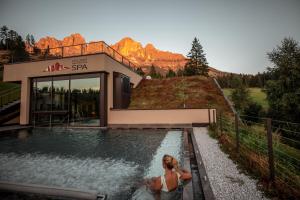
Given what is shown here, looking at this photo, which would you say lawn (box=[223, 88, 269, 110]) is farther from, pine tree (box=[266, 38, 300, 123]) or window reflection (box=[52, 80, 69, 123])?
window reflection (box=[52, 80, 69, 123])

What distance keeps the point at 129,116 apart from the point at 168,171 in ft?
37.6

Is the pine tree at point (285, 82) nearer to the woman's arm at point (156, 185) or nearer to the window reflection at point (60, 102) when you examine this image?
the woman's arm at point (156, 185)

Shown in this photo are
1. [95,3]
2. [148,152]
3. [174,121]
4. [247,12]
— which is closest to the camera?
[148,152]

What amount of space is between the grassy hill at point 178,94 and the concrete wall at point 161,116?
15.4 ft

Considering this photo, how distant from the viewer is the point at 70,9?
32.3 meters

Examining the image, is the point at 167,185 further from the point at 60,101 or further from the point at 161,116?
the point at 60,101

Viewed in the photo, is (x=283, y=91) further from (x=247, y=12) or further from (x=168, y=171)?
(x=168, y=171)

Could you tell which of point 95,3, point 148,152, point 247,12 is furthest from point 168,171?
point 95,3

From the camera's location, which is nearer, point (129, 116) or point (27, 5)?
point (129, 116)

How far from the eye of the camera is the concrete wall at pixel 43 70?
46.4 ft

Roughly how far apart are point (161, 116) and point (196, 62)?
41275 mm

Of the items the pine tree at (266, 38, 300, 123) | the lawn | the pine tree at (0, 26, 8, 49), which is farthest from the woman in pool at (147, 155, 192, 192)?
the pine tree at (0, 26, 8, 49)

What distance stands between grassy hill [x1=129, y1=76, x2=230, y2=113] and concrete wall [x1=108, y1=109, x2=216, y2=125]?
4703 millimetres

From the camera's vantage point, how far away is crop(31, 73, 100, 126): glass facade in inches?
578
